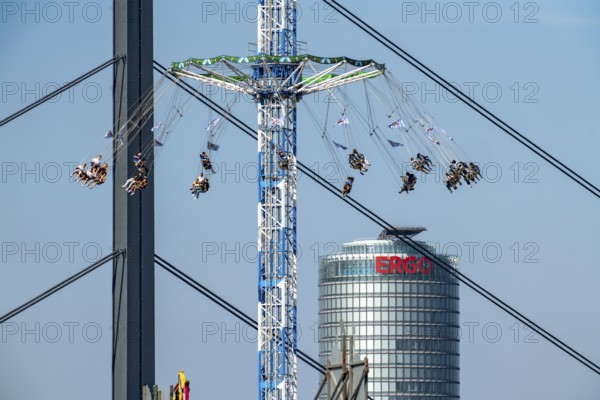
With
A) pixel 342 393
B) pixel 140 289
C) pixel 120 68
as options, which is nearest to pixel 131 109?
pixel 120 68

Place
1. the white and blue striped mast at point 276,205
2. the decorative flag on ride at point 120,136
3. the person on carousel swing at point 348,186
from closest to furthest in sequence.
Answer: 1. the decorative flag on ride at point 120,136
2. the person on carousel swing at point 348,186
3. the white and blue striped mast at point 276,205

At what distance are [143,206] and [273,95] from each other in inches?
798

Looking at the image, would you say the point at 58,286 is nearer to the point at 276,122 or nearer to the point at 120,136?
the point at 120,136

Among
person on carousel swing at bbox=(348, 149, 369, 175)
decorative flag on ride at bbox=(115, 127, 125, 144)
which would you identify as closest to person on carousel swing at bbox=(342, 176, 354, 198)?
person on carousel swing at bbox=(348, 149, 369, 175)

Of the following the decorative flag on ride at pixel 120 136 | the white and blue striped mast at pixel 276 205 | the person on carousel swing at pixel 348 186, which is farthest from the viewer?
the white and blue striped mast at pixel 276 205

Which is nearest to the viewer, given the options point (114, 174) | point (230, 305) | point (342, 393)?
point (342, 393)

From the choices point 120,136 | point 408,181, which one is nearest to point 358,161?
point 408,181

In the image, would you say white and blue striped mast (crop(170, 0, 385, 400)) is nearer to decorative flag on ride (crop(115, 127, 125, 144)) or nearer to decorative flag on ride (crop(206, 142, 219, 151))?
decorative flag on ride (crop(206, 142, 219, 151))

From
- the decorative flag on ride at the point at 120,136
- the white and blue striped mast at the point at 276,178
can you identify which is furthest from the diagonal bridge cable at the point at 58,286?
the white and blue striped mast at the point at 276,178

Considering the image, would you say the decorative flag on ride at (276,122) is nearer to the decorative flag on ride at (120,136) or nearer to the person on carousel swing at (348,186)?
the person on carousel swing at (348,186)

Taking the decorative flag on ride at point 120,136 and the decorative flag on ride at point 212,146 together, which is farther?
the decorative flag on ride at point 212,146

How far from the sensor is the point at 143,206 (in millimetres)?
50438

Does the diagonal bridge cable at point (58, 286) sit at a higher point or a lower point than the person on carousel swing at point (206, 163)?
lower

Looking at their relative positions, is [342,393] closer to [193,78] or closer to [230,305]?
[230,305]
